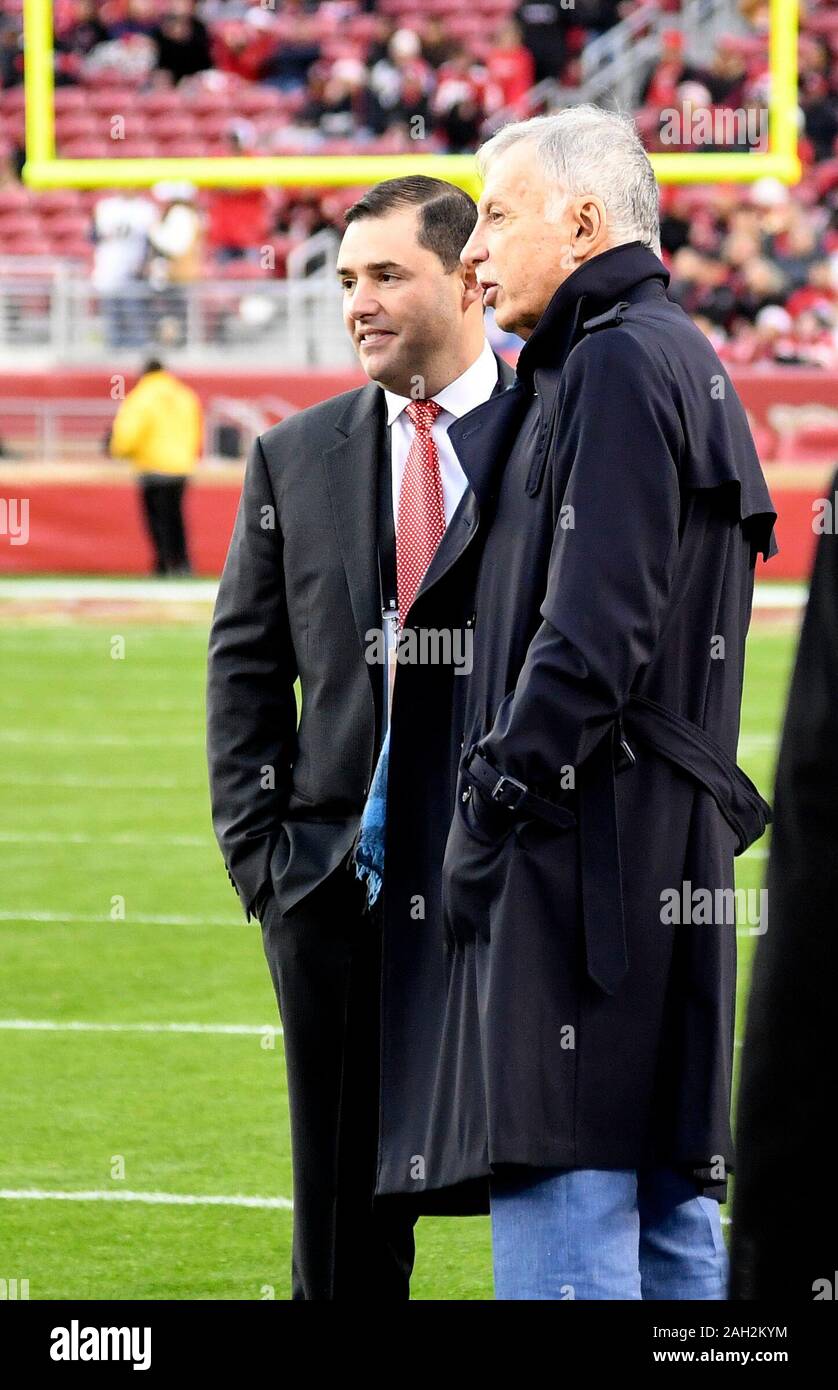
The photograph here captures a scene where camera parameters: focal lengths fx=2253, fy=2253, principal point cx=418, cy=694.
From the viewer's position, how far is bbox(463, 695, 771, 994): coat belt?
2.66 m

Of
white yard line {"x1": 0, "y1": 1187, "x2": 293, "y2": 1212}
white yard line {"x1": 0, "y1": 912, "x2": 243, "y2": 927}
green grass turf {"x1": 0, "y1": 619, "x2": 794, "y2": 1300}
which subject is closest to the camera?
green grass turf {"x1": 0, "y1": 619, "x2": 794, "y2": 1300}

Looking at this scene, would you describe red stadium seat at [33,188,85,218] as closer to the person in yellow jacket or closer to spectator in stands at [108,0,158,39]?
spectator in stands at [108,0,158,39]

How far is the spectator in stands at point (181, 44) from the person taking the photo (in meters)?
25.5

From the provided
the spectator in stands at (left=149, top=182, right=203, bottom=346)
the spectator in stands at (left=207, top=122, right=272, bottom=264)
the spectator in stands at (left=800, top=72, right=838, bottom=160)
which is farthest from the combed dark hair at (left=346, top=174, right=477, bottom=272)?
the spectator in stands at (left=800, top=72, right=838, bottom=160)

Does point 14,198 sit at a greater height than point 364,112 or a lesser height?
lesser

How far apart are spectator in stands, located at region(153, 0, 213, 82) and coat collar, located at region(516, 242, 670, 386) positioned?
23.8 meters

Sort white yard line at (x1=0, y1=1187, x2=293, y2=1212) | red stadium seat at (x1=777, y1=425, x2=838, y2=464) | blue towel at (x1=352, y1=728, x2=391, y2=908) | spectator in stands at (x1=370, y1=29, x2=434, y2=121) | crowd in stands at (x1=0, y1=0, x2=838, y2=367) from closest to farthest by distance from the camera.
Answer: blue towel at (x1=352, y1=728, x2=391, y2=908), white yard line at (x1=0, y1=1187, x2=293, y2=1212), red stadium seat at (x1=777, y1=425, x2=838, y2=464), crowd in stands at (x1=0, y1=0, x2=838, y2=367), spectator in stands at (x1=370, y1=29, x2=434, y2=121)

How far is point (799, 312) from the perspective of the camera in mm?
21594

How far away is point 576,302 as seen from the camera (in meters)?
2.84

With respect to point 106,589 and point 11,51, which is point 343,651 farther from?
point 11,51

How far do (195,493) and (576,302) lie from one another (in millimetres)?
17315

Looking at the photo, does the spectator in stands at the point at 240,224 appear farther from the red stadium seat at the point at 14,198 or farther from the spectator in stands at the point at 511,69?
the spectator in stands at the point at 511,69

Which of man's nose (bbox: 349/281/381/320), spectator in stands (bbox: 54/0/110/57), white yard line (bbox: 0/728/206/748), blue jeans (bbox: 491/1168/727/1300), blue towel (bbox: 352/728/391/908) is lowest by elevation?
white yard line (bbox: 0/728/206/748)

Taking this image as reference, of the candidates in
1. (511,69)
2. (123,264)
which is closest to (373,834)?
(123,264)
